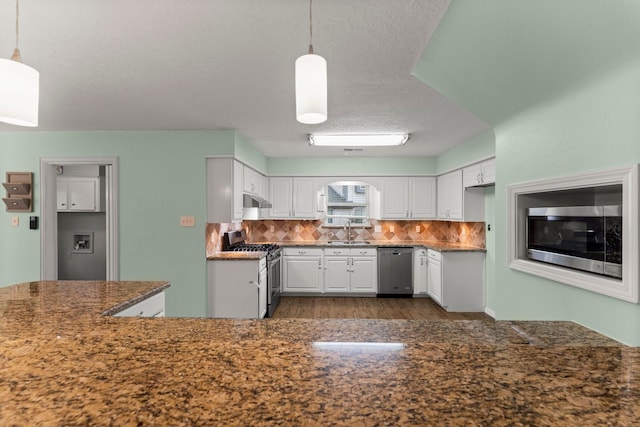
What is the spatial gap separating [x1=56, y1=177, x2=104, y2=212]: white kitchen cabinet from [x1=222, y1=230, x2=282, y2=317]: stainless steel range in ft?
7.69

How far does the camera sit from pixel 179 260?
377 centimetres

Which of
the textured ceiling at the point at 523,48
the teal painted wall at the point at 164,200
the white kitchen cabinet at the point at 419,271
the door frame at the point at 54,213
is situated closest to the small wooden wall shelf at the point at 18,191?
the door frame at the point at 54,213

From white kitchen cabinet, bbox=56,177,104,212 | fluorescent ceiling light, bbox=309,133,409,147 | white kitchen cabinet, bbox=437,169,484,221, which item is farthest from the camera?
white kitchen cabinet, bbox=56,177,104,212

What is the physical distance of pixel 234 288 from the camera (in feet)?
12.3

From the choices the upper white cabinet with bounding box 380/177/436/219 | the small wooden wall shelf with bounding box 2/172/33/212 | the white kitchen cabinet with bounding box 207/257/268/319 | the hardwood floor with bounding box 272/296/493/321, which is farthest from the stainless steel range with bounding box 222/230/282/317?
the small wooden wall shelf with bounding box 2/172/33/212

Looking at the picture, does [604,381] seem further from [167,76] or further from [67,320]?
[167,76]

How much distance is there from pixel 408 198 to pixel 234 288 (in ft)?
10.8

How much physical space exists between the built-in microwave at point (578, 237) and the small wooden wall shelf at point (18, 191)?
5.15 m

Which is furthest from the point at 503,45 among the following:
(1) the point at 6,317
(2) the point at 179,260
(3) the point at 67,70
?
(2) the point at 179,260

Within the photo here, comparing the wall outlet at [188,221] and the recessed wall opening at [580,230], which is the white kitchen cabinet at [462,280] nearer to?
the recessed wall opening at [580,230]

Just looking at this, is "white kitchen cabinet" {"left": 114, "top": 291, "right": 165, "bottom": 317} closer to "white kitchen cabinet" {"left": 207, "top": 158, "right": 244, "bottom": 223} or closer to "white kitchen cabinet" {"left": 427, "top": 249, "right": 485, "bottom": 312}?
"white kitchen cabinet" {"left": 207, "top": 158, "right": 244, "bottom": 223}

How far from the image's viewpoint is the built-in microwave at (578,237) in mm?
1377

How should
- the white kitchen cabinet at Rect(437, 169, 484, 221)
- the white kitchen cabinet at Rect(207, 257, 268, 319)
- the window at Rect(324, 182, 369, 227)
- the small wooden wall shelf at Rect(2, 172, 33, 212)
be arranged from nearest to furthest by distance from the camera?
the white kitchen cabinet at Rect(207, 257, 268, 319) < the small wooden wall shelf at Rect(2, 172, 33, 212) < the white kitchen cabinet at Rect(437, 169, 484, 221) < the window at Rect(324, 182, 369, 227)

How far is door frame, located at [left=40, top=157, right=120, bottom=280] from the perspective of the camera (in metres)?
3.79
